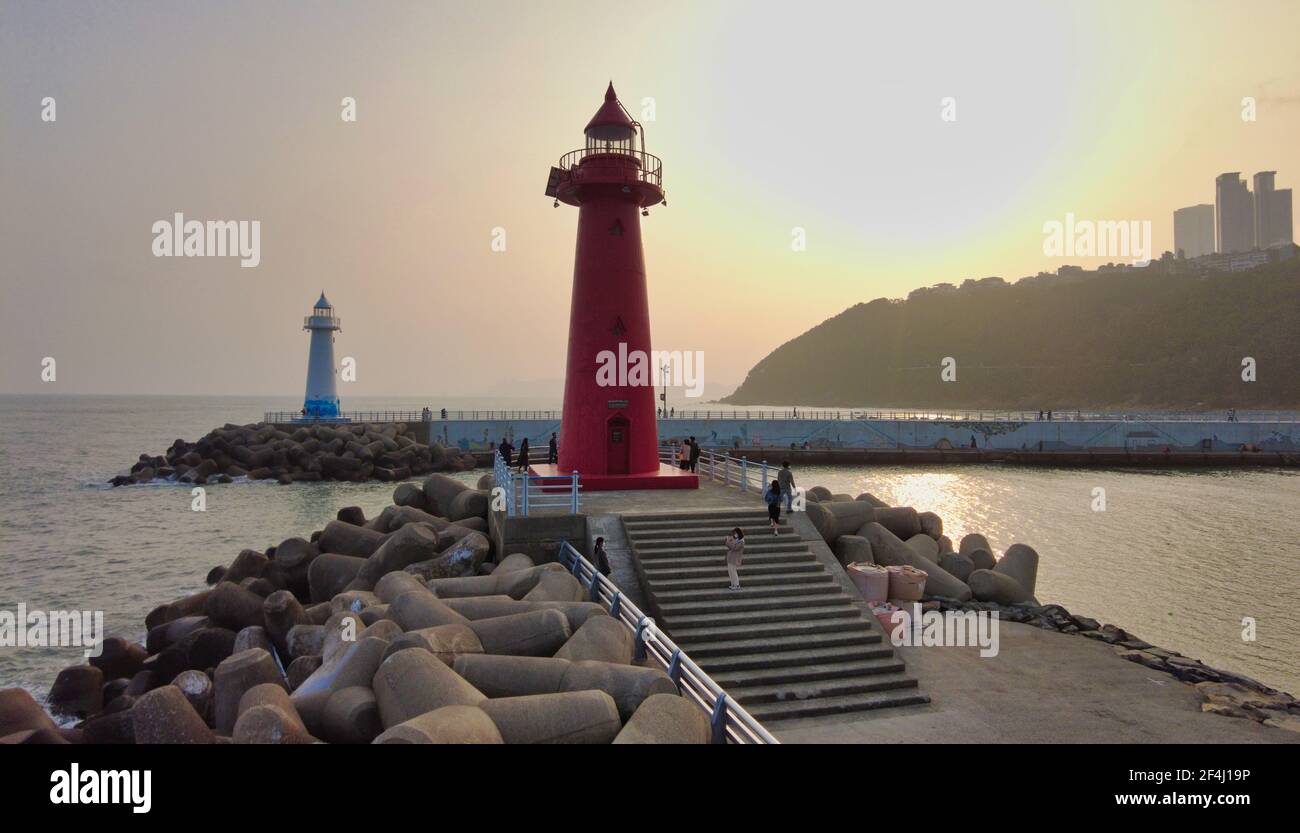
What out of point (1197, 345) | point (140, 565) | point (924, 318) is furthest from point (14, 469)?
point (924, 318)

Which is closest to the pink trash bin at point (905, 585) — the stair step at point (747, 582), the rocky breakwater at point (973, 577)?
the rocky breakwater at point (973, 577)

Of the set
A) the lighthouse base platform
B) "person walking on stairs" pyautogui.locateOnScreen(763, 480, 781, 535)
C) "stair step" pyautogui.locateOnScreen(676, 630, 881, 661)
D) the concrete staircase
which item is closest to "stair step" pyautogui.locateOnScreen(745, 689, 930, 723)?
the concrete staircase

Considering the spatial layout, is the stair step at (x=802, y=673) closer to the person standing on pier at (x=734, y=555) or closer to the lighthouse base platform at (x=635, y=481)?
the person standing on pier at (x=734, y=555)

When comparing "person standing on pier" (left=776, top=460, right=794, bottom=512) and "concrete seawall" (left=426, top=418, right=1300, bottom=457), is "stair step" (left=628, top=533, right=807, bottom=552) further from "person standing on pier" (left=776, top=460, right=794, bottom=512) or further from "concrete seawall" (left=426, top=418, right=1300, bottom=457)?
"concrete seawall" (left=426, top=418, right=1300, bottom=457)

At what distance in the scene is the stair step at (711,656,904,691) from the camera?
943 cm

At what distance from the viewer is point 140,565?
23.4 meters

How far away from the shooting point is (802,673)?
379 inches

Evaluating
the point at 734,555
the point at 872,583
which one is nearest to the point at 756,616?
the point at 734,555

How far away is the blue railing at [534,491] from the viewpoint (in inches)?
522

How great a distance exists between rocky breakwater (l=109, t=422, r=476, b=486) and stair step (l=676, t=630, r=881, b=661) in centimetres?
3803

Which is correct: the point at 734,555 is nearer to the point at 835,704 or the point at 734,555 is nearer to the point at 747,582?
the point at 747,582

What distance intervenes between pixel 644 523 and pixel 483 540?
10.0ft
